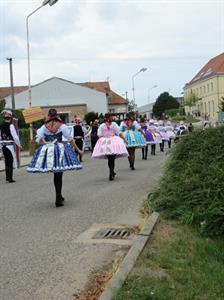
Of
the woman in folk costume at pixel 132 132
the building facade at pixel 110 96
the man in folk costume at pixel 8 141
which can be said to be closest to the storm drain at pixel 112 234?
the man in folk costume at pixel 8 141

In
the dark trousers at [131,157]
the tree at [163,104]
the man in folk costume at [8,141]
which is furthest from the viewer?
the tree at [163,104]

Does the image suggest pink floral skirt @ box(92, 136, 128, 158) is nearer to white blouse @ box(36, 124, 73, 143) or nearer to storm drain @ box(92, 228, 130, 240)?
white blouse @ box(36, 124, 73, 143)

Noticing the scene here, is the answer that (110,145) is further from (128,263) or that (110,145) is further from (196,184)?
(128,263)

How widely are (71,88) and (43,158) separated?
242ft

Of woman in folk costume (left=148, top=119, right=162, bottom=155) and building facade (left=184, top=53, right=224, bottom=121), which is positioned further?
building facade (left=184, top=53, right=224, bottom=121)

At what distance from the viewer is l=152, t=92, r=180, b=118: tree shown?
424ft

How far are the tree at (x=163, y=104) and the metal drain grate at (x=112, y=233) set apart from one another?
121201mm

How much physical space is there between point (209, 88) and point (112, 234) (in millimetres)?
114543

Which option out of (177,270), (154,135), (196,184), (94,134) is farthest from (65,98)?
(177,270)

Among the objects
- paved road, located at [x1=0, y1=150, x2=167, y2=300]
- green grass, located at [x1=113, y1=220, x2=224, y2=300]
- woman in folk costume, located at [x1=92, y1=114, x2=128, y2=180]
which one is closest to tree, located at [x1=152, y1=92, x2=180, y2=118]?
woman in folk costume, located at [x1=92, y1=114, x2=128, y2=180]

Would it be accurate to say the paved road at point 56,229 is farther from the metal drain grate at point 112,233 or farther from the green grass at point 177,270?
the green grass at point 177,270

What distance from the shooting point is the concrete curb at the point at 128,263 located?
4.65 metres

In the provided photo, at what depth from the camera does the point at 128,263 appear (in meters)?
5.44

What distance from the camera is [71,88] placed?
272ft
